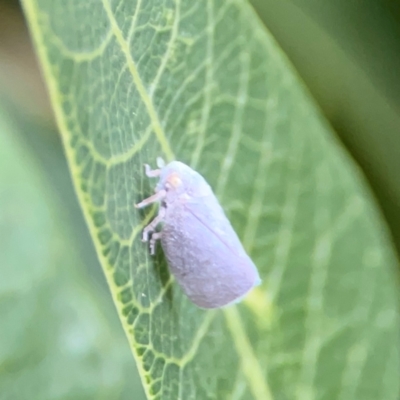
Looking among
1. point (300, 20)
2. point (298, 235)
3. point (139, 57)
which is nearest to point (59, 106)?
point (139, 57)

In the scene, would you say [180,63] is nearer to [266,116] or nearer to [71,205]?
[266,116]

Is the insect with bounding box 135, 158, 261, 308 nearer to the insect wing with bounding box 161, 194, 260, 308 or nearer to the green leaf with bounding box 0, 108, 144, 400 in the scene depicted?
the insect wing with bounding box 161, 194, 260, 308

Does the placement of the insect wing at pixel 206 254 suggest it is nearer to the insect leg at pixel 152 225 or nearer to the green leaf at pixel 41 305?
the insect leg at pixel 152 225

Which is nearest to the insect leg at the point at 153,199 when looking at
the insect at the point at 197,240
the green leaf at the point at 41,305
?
the insect at the point at 197,240

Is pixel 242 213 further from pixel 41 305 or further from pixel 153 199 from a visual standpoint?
pixel 41 305

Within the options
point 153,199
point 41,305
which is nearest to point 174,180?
point 153,199

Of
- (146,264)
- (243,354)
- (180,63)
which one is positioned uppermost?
(180,63)

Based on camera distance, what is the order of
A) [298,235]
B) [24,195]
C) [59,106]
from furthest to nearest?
[24,195], [298,235], [59,106]
